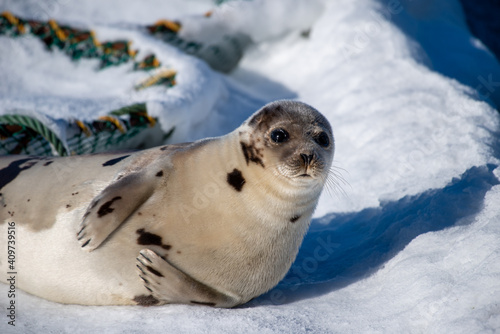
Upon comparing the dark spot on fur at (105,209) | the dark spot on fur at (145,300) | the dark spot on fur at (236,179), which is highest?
the dark spot on fur at (105,209)

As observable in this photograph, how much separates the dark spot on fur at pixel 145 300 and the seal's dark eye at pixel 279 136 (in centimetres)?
95

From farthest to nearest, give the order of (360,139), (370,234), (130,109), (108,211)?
(360,139)
(130,109)
(370,234)
(108,211)

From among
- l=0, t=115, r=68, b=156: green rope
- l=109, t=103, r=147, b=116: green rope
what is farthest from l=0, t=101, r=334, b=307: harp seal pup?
l=109, t=103, r=147, b=116: green rope

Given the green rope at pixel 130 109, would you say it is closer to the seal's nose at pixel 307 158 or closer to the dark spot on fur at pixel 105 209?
Answer: the dark spot on fur at pixel 105 209

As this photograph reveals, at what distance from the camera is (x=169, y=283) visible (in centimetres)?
257

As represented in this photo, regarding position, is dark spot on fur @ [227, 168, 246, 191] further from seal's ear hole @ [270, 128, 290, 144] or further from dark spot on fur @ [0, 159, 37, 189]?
dark spot on fur @ [0, 159, 37, 189]

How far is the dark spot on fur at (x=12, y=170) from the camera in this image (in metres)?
3.02

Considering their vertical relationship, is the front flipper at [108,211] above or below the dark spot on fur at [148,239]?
above

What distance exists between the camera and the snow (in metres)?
2.49

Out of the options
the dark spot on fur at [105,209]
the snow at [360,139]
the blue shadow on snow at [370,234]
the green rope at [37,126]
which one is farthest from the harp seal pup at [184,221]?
the green rope at [37,126]

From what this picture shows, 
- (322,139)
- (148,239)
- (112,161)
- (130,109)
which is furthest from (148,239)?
(130,109)

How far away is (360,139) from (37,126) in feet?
7.87

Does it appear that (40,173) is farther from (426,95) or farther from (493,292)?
(426,95)

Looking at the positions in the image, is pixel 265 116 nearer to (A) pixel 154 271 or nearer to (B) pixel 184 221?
(B) pixel 184 221
